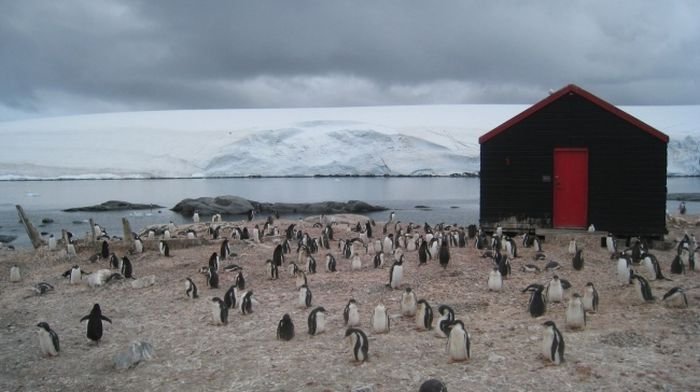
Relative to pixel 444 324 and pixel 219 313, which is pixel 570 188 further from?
pixel 219 313

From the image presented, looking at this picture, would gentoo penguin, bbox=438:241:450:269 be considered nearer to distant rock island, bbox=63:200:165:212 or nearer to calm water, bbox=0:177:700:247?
calm water, bbox=0:177:700:247

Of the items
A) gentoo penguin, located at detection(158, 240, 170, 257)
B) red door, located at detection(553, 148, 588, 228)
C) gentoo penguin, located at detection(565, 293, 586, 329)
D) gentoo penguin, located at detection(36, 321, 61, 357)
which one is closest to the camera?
gentoo penguin, located at detection(565, 293, 586, 329)

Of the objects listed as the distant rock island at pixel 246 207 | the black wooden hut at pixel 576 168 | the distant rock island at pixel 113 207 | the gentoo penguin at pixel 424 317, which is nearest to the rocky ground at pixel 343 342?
the gentoo penguin at pixel 424 317

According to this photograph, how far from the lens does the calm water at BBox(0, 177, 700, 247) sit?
29.0 meters

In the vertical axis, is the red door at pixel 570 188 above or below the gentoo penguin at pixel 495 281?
above

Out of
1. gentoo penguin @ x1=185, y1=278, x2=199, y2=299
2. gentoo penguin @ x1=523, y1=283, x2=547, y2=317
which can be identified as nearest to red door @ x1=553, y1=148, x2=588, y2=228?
gentoo penguin @ x1=523, y1=283, x2=547, y2=317

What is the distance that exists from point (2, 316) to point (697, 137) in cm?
5051

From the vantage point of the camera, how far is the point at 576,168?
13.4 meters

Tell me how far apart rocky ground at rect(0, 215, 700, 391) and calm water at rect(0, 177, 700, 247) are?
14.8 metres

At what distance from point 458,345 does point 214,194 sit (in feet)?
136

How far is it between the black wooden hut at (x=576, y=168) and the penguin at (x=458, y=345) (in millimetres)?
8595

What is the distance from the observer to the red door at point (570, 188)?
13.4m

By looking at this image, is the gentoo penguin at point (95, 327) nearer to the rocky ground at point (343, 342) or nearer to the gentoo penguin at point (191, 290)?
the rocky ground at point (343, 342)

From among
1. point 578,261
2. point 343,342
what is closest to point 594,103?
point 578,261
